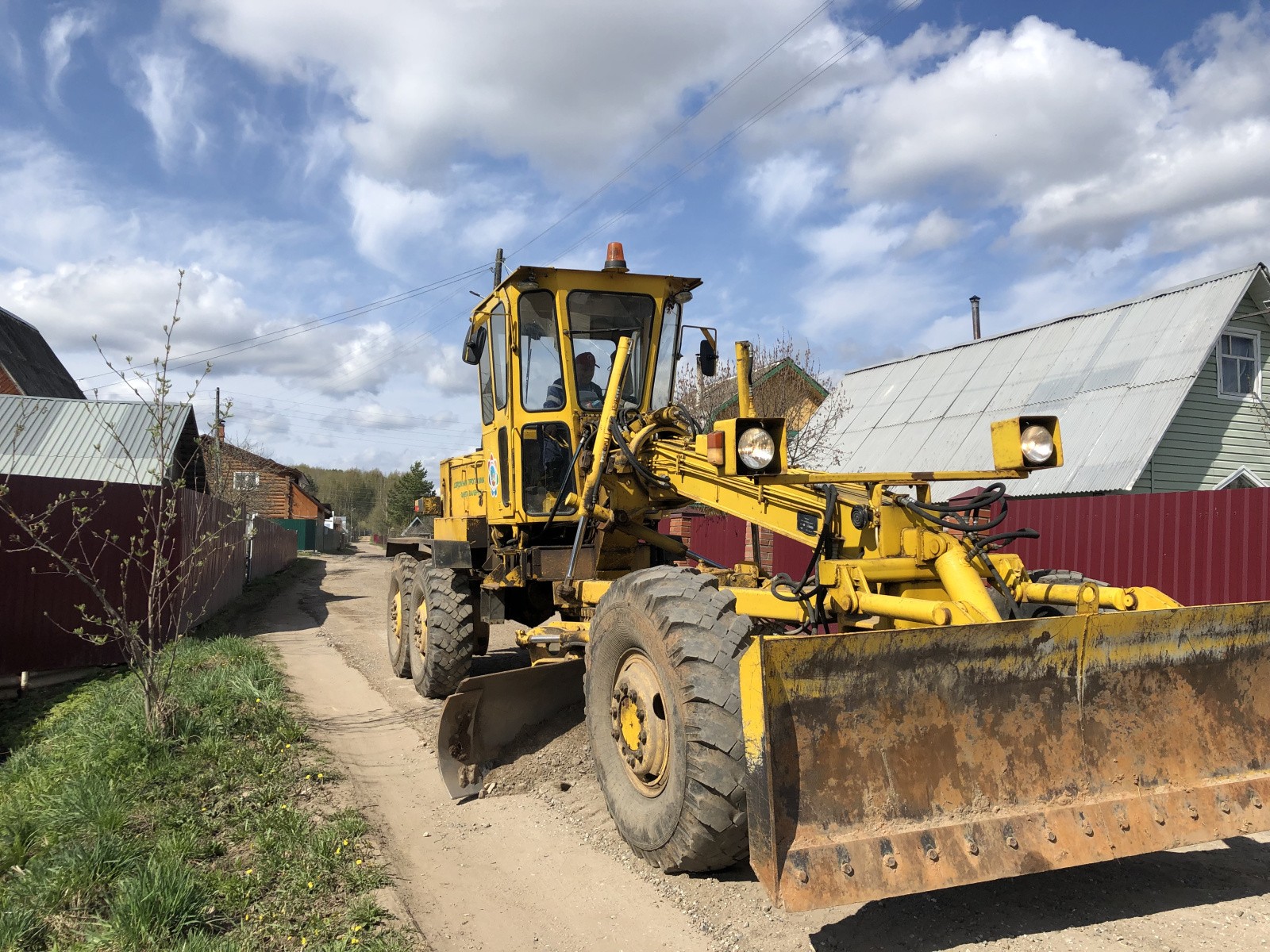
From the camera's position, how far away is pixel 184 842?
15.0ft

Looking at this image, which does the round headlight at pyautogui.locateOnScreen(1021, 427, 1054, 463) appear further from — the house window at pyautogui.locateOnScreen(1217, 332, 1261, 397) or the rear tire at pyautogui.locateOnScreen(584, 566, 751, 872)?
the house window at pyautogui.locateOnScreen(1217, 332, 1261, 397)

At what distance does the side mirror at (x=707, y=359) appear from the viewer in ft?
22.0

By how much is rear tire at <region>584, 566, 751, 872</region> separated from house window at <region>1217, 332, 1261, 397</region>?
1648cm

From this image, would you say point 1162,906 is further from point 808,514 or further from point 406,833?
point 406,833

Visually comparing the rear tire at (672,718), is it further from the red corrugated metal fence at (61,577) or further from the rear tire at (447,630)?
the red corrugated metal fence at (61,577)

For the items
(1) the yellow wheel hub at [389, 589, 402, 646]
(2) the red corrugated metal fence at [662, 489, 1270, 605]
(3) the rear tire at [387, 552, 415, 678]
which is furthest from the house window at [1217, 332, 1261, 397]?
(1) the yellow wheel hub at [389, 589, 402, 646]

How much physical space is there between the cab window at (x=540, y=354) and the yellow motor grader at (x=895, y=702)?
1.50 metres

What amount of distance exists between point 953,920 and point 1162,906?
3.15 feet

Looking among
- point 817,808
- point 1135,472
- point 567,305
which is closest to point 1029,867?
point 817,808

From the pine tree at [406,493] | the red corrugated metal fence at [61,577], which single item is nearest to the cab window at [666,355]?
the red corrugated metal fence at [61,577]

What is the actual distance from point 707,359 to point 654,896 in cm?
390

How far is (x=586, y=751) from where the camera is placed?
5758 millimetres

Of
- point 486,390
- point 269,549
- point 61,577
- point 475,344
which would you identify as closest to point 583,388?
point 486,390

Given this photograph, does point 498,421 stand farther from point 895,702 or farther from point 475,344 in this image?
point 895,702
